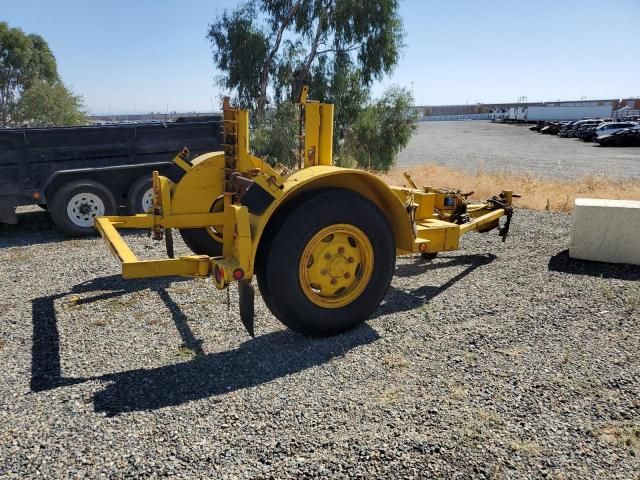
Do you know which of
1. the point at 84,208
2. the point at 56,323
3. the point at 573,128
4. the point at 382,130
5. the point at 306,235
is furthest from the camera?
the point at 573,128

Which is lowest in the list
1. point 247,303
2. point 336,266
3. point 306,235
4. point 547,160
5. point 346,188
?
point 547,160

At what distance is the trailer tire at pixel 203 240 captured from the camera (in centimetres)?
607

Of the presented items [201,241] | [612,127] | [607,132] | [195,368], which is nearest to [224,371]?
[195,368]

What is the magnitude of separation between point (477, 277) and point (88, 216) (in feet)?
19.1

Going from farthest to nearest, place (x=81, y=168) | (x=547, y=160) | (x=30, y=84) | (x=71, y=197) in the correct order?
(x=30, y=84)
(x=547, y=160)
(x=81, y=168)
(x=71, y=197)

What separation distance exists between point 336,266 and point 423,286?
1.82 meters

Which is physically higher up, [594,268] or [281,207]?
[281,207]

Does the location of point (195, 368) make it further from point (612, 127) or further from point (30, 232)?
point (612, 127)

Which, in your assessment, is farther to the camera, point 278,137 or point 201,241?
point 278,137

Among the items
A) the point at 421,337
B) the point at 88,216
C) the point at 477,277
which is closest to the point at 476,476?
the point at 421,337

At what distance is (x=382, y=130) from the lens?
20.6 metres

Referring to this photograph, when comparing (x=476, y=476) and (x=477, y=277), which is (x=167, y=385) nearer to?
(x=476, y=476)

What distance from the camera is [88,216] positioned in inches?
328

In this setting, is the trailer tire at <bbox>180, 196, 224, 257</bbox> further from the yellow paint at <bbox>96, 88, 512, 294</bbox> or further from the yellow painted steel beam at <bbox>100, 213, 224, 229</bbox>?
the yellow painted steel beam at <bbox>100, 213, 224, 229</bbox>
